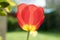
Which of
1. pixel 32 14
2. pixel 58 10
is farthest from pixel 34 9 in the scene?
pixel 58 10

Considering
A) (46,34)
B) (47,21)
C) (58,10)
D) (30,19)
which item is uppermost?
(30,19)

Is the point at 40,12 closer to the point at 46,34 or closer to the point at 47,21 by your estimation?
the point at 47,21

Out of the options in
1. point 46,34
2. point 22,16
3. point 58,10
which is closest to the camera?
point 22,16

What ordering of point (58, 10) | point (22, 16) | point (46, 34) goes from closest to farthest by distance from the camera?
point (22, 16) < point (58, 10) < point (46, 34)

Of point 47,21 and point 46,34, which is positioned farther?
point 46,34

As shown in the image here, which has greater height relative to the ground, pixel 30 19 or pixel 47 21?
pixel 30 19
